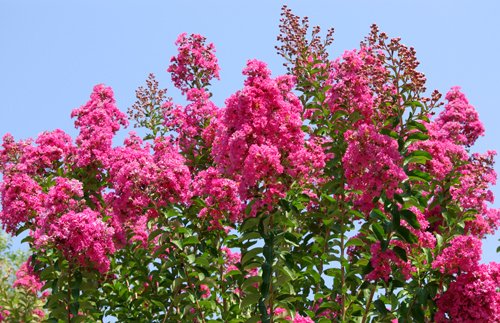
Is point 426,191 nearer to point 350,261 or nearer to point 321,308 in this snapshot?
point 350,261

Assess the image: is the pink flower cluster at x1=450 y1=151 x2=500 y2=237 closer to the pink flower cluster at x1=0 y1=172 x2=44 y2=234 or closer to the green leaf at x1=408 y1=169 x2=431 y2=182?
the green leaf at x1=408 y1=169 x2=431 y2=182

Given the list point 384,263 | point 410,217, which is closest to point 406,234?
point 410,217

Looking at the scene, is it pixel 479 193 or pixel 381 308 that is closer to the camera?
pixel 381 308

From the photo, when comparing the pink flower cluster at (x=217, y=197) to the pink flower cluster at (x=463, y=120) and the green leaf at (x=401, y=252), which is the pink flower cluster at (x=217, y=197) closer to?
the green leaf at (x=401, y=252)

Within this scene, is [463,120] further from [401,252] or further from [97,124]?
[97,124]

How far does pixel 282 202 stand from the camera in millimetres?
7199

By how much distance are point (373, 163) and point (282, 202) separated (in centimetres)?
106

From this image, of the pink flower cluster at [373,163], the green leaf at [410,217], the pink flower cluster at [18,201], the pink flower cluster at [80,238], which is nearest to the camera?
the pink flower cluster at [373,163]

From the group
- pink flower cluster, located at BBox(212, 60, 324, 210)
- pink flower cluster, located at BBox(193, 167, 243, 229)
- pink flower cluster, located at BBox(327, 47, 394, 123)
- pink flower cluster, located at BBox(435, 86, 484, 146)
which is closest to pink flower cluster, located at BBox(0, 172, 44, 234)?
pink flower cluster, located at BBox(193, 167, 243, 229)

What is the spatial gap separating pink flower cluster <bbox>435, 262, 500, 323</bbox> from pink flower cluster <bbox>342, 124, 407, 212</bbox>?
1.27 meters

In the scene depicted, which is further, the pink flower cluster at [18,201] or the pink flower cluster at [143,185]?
the pink flower cluster at [18,201]

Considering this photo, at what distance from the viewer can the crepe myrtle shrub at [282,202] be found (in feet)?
23.3

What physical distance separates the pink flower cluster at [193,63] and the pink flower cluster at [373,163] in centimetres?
518

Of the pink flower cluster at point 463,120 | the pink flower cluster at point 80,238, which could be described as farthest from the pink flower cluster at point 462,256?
the pink flower cluster at point 80,238
